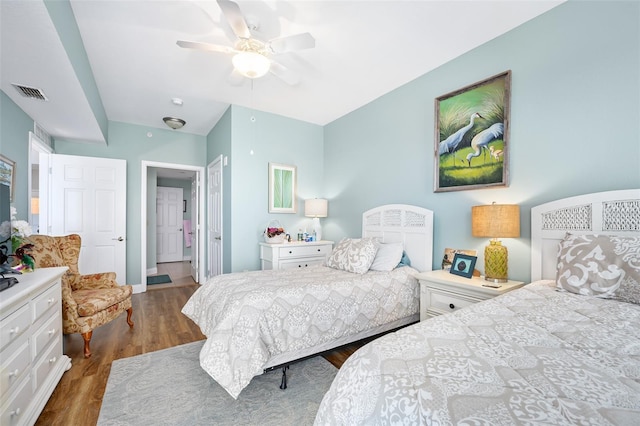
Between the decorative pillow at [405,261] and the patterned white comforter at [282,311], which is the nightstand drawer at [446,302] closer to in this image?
the patterned white comforter at [282,311]

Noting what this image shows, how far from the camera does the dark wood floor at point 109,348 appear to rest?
5.81 feet

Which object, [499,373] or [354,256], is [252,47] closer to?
[354,256]

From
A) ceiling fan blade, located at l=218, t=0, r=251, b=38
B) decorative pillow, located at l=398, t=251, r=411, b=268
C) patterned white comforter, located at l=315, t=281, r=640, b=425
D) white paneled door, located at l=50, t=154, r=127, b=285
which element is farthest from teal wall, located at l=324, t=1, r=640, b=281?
white paneled door, located at l=50, t=154, r=127, b=285

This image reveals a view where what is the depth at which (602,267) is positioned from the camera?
1.49m

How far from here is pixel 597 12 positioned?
6.06 ft

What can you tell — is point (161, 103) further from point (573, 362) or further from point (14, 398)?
point (573, 362)

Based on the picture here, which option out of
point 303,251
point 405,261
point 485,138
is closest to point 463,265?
point 405,261

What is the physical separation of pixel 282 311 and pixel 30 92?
2.97m

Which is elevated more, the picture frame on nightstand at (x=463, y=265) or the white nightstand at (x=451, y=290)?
the picture frame on nightstand at (x=463, y=265)

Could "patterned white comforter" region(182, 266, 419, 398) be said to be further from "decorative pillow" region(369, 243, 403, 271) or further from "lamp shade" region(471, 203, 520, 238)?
"lamp shade" region(471, 203, 520, 238)

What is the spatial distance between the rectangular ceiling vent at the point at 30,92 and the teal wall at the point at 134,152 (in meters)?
1.89

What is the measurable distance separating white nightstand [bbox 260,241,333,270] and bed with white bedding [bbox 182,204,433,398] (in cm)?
88

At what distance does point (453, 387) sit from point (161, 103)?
14.2ft

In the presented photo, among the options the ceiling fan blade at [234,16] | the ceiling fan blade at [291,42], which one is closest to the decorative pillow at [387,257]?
the ceiling fan blade at [291,42]
